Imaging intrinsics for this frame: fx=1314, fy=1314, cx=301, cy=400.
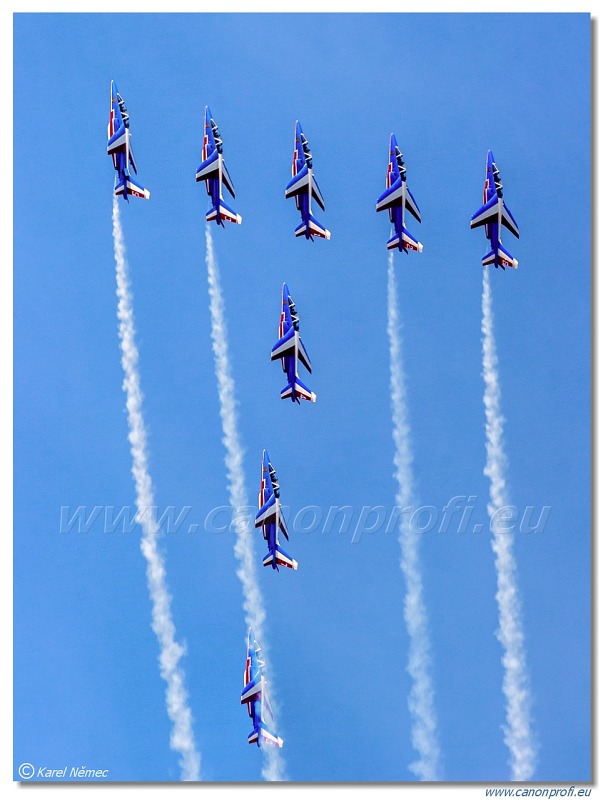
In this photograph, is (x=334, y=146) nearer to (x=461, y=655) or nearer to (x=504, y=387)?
(x=504, y=387)

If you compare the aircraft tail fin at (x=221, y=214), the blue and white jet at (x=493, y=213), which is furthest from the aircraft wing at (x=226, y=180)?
the blue and white jet at (x=493, y=213)

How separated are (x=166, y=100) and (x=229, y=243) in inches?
154

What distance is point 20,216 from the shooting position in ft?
107

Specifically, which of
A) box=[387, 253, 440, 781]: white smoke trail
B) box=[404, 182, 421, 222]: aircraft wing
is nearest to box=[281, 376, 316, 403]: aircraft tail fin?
box=[387, 253, 440, 781]: white smoke trail

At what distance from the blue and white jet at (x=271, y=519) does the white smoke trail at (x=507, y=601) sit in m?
5.15

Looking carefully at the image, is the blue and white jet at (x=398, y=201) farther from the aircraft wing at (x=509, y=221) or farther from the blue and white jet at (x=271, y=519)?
the blue and white jet at (x=271, y=519)

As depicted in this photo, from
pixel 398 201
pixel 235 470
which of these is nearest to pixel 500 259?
pixel 398 201

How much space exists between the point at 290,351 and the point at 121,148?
6.45 meters

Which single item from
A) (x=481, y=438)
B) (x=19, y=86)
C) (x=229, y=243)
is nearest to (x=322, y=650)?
(x=481, y=438)

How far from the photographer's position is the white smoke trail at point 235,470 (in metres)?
32.4

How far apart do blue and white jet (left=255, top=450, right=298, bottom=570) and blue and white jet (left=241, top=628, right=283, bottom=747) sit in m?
2.32

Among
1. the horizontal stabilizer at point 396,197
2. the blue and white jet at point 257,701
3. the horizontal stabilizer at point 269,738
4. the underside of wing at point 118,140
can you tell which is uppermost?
the underside of wing at point 118,140

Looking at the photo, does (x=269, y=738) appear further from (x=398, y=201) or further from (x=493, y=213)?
(x=493, y=213)

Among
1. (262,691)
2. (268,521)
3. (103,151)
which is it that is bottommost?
(262,691)
